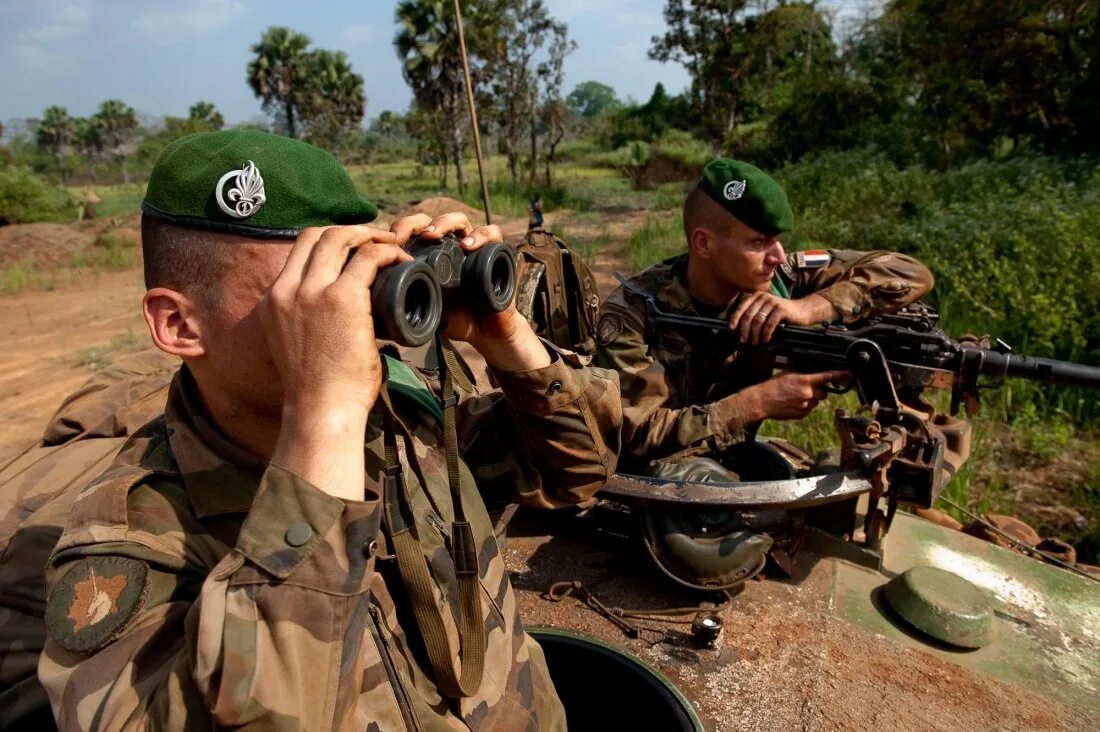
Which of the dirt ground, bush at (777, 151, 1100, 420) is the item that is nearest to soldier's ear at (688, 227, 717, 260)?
bush at (777, 151, 1100, 420)

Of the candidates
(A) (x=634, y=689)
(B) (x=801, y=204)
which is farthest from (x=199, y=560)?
(B) (x=801, y=204)

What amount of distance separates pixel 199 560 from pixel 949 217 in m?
8.69

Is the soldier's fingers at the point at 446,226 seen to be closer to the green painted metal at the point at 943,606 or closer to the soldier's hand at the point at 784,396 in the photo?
the soldier's hand at the point at 784,396

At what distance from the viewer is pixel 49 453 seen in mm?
3029

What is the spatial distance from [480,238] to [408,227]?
5.7 inches

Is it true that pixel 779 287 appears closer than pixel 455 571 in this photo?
No

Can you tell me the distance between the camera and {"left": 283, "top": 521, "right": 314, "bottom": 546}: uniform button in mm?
1093

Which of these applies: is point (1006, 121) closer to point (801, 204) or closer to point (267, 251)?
point (801, 204)

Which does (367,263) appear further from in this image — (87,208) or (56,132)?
(56,132)

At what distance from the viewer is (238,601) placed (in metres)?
1.04

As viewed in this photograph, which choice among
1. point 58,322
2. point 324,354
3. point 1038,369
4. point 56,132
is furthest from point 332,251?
point 56,132

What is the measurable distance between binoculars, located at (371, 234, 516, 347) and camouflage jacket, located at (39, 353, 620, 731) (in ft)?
0.84

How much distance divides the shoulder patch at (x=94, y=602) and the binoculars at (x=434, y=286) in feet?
1.70

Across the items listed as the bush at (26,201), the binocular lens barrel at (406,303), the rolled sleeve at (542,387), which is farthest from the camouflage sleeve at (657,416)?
the bush at (26,201)
